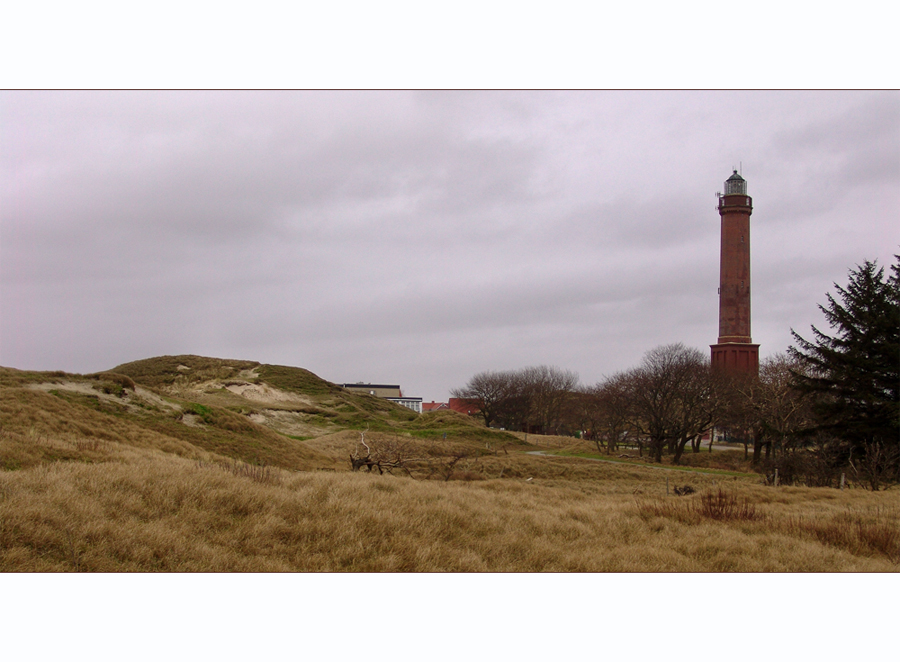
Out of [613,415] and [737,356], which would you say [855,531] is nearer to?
[613,415]

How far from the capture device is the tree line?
26812 millimetres

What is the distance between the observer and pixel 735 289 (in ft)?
242

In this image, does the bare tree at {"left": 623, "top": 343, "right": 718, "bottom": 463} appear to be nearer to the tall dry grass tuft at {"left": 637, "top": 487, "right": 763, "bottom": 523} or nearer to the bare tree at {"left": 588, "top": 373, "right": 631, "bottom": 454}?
the bare tree at {"left": 588, "top": 373, "right": 631, "bottom": 454}

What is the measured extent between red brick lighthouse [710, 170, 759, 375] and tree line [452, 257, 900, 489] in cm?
511

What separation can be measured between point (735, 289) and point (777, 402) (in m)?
33.0

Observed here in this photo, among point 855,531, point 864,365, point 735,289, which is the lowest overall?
point 855,531

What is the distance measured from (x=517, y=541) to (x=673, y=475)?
32.9 metres

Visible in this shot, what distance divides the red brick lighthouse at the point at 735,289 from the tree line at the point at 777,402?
511 cm

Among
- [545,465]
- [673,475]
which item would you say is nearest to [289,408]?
[545,465]

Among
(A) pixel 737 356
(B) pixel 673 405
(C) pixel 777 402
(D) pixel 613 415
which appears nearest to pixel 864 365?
(C) pixel 777 402

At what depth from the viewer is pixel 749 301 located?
73.9 metres

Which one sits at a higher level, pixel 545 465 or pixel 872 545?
pixel 872 545

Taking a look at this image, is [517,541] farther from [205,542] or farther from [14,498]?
[14,498]

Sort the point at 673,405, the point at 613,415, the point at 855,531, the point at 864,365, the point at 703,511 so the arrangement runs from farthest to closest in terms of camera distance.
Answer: the point at 613,415, the point at 673,405, the point at 864,365, the point at 703,511, the point at 855,531
